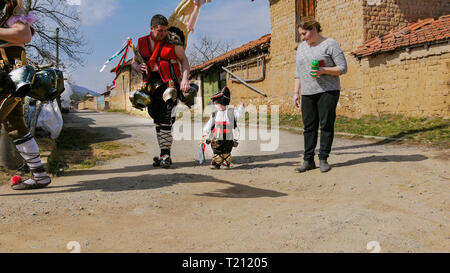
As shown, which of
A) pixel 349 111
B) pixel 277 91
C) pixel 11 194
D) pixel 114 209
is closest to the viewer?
pixel 114 209

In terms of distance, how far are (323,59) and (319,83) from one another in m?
0.30

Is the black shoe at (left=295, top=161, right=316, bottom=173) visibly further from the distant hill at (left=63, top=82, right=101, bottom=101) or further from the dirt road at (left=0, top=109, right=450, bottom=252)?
the distant hill at (left=63, top=82, right=101, bottom=101)

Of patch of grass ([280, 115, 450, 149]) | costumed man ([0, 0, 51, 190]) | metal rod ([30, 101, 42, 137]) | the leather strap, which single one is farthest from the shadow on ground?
patch of grass ([280, 115, 450, 149])

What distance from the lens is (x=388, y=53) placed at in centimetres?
1052

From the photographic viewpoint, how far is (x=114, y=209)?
2.83 meters

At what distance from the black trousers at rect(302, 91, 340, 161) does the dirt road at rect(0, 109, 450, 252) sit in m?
0.34

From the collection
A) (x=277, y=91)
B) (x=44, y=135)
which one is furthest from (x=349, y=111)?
(x=44, y=135)

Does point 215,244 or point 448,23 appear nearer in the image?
point 215,244

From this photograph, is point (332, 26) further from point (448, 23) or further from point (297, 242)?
point (297, 242)

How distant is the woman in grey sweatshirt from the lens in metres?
4.12
